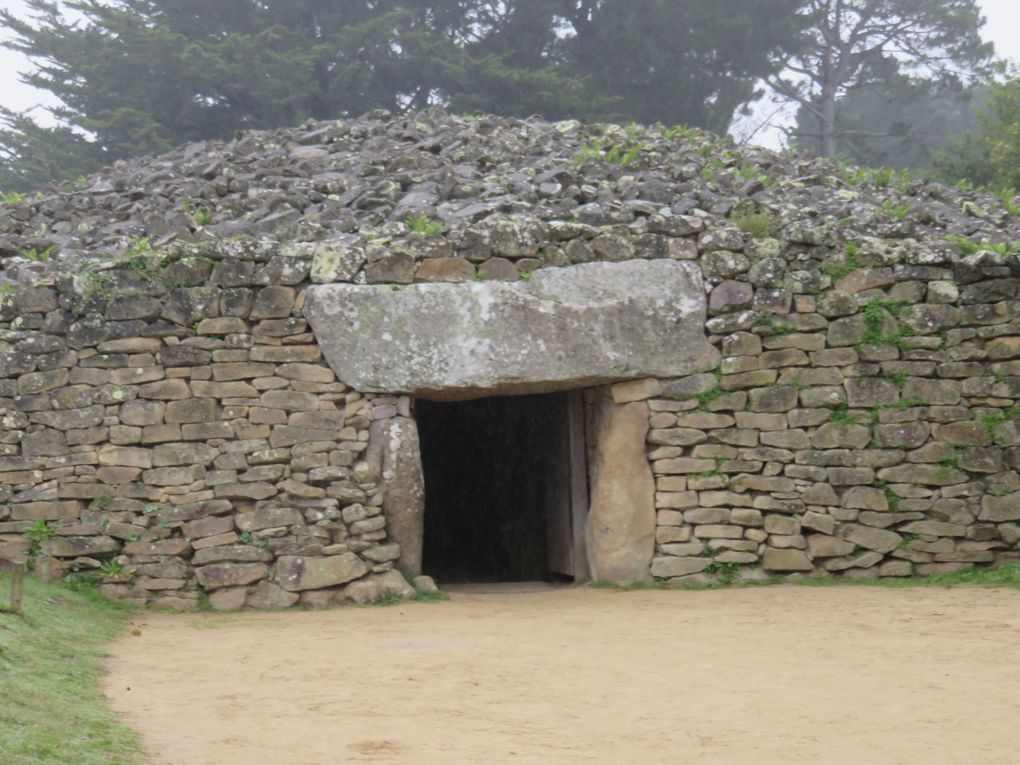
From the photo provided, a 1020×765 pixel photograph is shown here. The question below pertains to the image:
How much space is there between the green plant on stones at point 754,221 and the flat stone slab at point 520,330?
0.67 metres

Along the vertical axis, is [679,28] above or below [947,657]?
above

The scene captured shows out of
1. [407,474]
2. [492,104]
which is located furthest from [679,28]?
[407,474]

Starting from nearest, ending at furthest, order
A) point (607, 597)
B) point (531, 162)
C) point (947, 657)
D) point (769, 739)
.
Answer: point (769, 739), point (947, 657), point (607, 597), point (531, 162)

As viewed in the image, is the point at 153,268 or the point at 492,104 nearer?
the point at 153,268

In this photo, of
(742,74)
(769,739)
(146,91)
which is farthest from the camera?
(742,74)

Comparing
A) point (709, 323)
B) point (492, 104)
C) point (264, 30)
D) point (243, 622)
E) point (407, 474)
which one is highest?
point (264, 30)

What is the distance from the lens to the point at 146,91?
20812 mm

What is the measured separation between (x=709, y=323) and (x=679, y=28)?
48.0 ft

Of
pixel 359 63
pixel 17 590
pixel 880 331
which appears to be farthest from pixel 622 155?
pixel 359 63

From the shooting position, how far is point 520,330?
842cm

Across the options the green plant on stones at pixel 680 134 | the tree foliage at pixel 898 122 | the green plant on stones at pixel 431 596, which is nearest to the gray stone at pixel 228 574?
the green plant on stones at pixel 431 596

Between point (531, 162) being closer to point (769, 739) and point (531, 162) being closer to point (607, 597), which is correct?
point (607, 597)

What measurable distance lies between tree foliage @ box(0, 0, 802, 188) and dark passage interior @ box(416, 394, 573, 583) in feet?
29.2

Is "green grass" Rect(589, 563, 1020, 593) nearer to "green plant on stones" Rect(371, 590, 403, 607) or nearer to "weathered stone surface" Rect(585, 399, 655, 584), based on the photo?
"weathered stone surface" Rect(585, 399, 655, 584)
